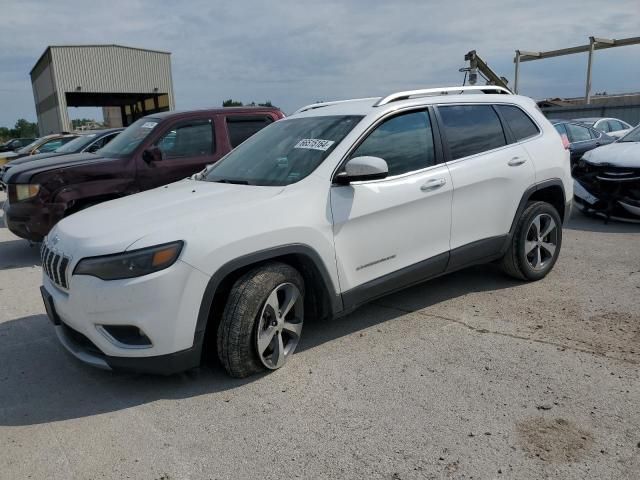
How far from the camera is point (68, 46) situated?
3553 centimetres

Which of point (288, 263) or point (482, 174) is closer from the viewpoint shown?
point (288, 263)

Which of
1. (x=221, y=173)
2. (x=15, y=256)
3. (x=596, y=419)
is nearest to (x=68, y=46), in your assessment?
(x=15, y=256)

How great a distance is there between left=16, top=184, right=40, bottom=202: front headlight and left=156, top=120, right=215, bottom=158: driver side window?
5.06ft

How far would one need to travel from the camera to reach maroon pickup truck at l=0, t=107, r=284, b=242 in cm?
646

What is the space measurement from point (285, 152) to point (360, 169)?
0.79 metres

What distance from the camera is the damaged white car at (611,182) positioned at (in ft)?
24.0

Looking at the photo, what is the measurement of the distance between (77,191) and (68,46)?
113 ft

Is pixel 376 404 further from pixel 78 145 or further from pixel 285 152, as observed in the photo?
→ pixel 78 145

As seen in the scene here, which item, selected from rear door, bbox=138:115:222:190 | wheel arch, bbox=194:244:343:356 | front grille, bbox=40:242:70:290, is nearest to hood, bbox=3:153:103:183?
rear door, bbox=138:115:222:190

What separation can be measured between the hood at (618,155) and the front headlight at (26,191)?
7.53 metres

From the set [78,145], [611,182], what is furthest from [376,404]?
[78,145]

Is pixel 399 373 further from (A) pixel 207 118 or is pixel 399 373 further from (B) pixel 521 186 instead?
(A) pixel 207 118

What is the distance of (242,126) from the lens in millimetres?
7469

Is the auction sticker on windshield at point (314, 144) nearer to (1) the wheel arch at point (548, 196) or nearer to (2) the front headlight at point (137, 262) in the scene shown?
(2) the front headlight at point (137, 262)
